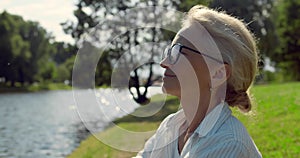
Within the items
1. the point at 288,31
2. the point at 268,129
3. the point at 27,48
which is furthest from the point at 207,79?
the point at 288,31

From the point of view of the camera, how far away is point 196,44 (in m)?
2.15

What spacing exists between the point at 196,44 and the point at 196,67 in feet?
0.33

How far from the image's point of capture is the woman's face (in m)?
2.14

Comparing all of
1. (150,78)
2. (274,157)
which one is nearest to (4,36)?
(274,157)

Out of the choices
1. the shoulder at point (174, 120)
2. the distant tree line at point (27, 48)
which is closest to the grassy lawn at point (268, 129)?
the shoulder at point (174, 120)

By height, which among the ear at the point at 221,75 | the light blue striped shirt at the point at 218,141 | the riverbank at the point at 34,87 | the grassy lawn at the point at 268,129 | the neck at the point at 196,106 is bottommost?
the riverbank at the point at 34,87

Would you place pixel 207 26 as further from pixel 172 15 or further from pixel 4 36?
pixel 4 36

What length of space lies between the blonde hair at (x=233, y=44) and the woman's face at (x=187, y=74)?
77 mm

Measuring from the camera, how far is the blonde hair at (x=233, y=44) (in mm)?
2043

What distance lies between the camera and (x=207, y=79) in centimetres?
213

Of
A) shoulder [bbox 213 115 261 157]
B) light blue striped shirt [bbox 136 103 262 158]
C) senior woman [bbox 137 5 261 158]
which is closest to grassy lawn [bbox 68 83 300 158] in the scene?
senior woman [bbox 137 5 261 158]

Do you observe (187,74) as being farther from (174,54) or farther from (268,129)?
(268,129)

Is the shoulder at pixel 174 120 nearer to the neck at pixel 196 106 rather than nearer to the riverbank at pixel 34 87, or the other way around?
the neck at pixel 196 106

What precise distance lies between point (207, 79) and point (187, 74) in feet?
0.29
